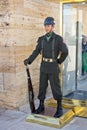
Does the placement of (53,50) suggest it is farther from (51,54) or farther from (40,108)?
(40,108)

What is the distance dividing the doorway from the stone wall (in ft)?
2.48

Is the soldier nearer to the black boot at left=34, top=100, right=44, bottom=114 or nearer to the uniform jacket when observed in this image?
the uniform jacket

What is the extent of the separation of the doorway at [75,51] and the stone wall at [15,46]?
2.48 ft

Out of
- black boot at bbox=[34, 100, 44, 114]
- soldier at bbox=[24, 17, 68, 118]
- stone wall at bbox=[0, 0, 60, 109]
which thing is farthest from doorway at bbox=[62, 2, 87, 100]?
soldier at bbox=[24, 17, 68, 118]

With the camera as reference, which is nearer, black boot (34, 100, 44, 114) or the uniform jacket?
the uniform jacket

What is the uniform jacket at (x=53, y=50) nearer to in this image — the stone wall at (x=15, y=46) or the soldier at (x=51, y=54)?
the soldier at (x=51, y=54)

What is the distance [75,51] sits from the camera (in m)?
5.97

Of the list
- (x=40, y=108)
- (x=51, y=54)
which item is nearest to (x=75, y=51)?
(x=51, y=54)

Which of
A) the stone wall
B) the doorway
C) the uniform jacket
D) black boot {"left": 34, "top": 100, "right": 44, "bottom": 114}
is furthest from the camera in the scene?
the doorway

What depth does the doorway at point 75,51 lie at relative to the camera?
5738mm

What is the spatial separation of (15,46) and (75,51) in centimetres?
142

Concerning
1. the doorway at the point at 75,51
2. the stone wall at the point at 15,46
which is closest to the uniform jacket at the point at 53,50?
the stone wall at the point at 15,46

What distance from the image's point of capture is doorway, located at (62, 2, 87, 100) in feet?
18.8

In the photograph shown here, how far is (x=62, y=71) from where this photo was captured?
586cm
